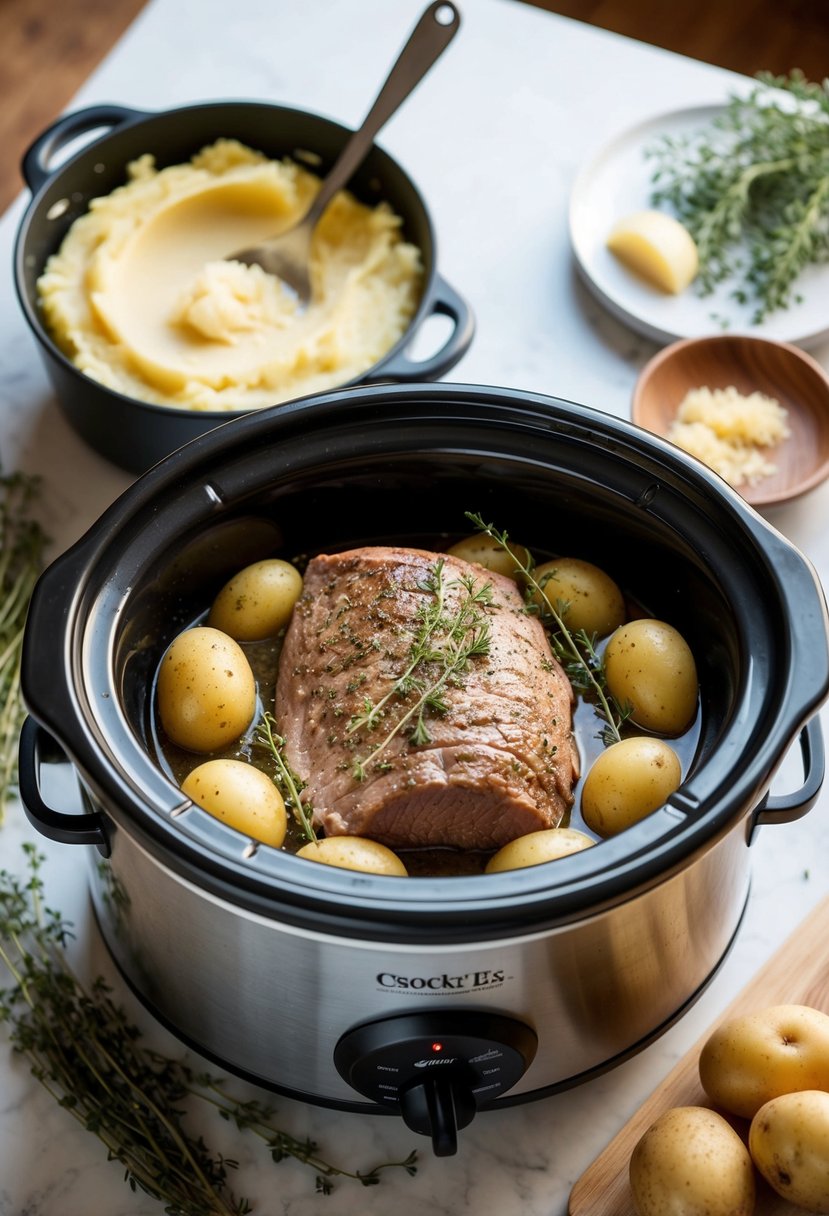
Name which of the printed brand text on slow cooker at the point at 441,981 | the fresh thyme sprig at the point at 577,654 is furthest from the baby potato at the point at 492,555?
the printed brand text on slow cooker at the point at 441,981

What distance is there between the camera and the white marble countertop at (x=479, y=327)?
4.04 ft

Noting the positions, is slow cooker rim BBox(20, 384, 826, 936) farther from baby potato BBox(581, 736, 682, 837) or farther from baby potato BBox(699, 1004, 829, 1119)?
baby potato BBox(699, 1004, 829, 1119)

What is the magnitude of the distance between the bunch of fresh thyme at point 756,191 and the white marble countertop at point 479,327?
0.36ft

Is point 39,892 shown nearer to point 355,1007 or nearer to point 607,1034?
point 355,1007

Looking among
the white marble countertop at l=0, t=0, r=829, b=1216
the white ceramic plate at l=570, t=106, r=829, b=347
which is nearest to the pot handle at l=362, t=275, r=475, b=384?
the white marble countertop at l=0, t=0, r=829, b=1216

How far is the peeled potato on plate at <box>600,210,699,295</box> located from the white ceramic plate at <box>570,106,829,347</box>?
0.05 ft

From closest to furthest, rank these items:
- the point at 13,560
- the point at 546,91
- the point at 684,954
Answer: the point at 684,954 < the point at 13,560 < the point at 546,91

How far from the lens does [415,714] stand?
1173 millimetres

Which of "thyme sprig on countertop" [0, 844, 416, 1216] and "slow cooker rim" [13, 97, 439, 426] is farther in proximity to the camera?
"slow cooker rim" [13, 97, 439, 426]

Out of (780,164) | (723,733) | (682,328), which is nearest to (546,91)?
(780,164)

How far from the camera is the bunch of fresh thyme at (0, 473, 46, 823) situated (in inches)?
58.1

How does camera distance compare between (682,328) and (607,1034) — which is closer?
(607,1034)

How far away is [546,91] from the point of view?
2107 millimetres

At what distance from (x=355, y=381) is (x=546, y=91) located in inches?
36.3
